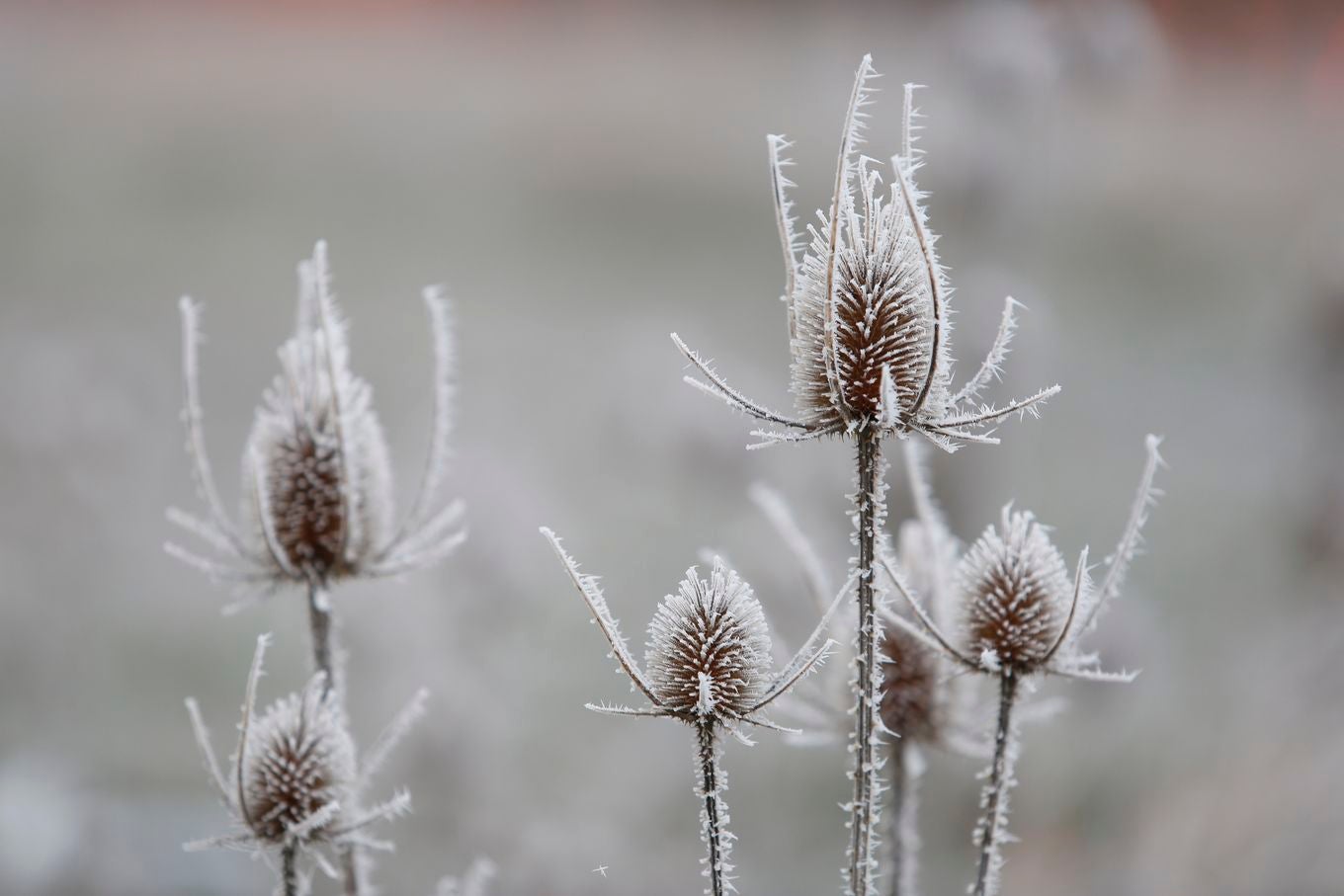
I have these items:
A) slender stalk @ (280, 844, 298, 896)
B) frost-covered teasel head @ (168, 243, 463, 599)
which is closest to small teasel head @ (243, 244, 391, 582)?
frost-covered teasel head @ (168, 243, 463, 599)

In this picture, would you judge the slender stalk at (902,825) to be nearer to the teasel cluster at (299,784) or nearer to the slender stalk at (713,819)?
the slender stalk at (713,819)

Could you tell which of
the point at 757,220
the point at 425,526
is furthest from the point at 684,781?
the point at 757,220

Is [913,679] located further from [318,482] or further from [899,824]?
[318,482]

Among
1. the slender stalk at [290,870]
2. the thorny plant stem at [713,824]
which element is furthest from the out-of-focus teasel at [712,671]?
the slender stalk at [290,870]

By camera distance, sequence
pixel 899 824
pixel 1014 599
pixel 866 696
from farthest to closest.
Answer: pixel 899 824 → pixel 1014 599 → pixel 866 696

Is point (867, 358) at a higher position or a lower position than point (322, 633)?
higher

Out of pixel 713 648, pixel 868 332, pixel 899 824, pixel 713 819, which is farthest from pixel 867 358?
pixel 899 824

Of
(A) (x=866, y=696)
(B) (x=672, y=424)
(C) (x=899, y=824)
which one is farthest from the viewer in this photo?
(B) (x=672, y=424)
